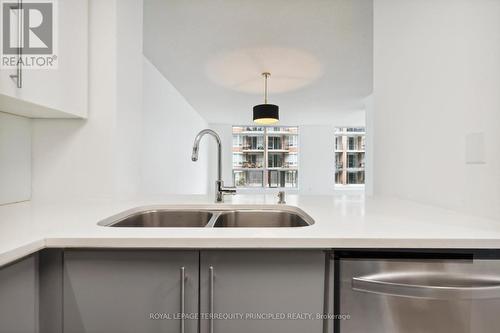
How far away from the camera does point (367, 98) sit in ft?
16.0

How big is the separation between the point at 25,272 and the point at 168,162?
3169 mm

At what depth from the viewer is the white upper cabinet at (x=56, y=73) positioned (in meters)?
0.96

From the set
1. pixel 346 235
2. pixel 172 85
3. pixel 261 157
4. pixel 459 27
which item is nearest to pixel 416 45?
pixel 459 27

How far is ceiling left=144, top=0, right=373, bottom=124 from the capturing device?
2193mm

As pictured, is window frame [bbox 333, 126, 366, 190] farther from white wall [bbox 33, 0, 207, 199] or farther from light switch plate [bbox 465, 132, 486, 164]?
white wall [bbox 33, 0, 207, 199]

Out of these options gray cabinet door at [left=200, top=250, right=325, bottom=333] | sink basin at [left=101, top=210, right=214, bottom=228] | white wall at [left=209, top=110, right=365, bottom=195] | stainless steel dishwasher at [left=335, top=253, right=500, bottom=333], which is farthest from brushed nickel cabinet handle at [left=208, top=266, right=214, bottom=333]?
white wall at [left=209, top=110, right=365, bottom=195]

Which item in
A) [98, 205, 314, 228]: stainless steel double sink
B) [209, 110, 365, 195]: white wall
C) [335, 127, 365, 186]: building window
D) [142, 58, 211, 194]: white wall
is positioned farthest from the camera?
[335, 127, 365, 186]: building window

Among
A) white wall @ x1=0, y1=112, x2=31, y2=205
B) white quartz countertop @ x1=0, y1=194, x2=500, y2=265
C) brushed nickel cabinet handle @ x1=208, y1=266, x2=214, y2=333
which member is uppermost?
white wall @ x1=0, y1=112, x2=31, y2=205

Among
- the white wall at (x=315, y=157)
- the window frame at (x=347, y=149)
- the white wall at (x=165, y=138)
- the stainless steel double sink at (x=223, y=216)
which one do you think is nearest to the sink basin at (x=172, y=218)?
the stainless steel double sink at (x=223, y=216)

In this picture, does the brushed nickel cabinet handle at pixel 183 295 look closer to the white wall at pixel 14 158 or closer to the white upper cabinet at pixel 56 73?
the white upper cabinet at pixel 56 73

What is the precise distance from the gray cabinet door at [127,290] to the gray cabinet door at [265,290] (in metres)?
0.07

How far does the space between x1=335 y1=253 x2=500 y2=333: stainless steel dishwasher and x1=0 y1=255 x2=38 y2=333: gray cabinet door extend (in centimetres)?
83

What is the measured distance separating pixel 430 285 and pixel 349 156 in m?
8.04

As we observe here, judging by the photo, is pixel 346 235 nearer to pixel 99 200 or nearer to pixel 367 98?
pixel 99 200
